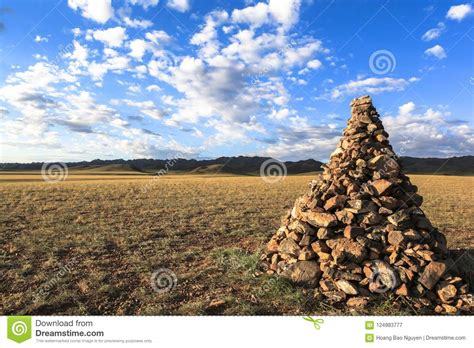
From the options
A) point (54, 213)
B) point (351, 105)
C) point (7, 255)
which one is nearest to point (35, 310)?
point (7, 255)

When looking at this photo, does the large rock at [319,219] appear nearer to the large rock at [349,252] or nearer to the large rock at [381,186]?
the large rock at [349,252]

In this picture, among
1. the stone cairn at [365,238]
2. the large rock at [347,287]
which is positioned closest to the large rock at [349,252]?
the stone cairn at [365,238]

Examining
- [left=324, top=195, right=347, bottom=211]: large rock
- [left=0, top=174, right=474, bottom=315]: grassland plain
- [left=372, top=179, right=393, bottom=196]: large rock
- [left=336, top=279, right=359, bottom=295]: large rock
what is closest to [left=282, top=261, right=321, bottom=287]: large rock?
[left=0, top=174, right=474, bottom=315]: grassland plain

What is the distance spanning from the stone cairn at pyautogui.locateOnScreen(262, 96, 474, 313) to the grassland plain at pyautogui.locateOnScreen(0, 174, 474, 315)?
493mm

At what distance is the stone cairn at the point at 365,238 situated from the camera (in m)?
7.82

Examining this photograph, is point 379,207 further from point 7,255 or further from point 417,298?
point 7,255

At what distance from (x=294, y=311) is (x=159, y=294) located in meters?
3.28

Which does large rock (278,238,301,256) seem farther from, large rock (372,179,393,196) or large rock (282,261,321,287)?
large rock (372,179,393,196)
